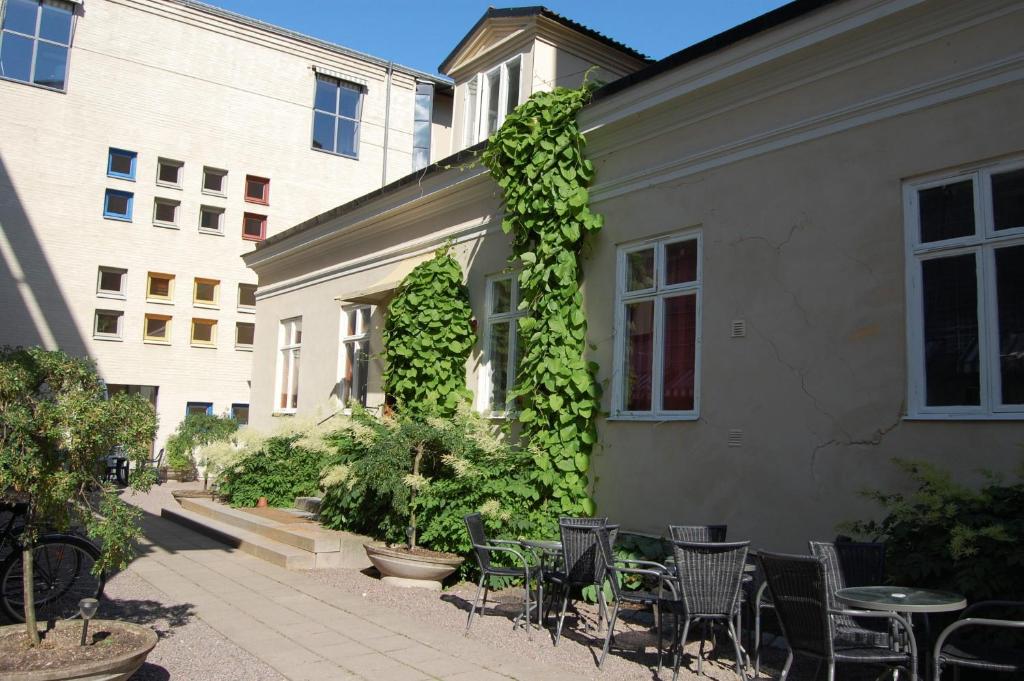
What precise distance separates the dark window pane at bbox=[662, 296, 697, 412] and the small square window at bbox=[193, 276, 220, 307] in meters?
23.4

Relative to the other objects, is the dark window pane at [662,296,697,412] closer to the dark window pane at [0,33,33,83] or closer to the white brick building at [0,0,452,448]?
the white brick building at [0,0,452,448]

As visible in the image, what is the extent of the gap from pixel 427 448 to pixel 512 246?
259cm

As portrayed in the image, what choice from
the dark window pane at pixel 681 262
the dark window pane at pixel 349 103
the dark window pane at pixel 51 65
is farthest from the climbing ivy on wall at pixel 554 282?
the dark window pane at pixel 349 103

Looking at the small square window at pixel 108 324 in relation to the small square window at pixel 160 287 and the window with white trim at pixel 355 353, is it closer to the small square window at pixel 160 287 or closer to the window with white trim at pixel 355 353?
the small square window at pixel 160 287

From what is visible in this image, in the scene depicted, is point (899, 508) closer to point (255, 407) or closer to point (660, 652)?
point (660, 652)

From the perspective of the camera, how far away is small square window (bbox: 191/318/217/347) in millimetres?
28547

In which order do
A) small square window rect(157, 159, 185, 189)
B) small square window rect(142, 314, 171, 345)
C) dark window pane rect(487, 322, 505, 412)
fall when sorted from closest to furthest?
dark window pane rect(487, 322, 505, 412) → small square window rect(142, 314, 171, 345) → small square window rect(157, 159, 185, 189)

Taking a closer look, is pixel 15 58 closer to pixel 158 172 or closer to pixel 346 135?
pixel 158 172

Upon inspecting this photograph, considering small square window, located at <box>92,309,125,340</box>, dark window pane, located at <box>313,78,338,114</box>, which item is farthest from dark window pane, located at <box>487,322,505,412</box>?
dark window pane, located at <box>313,78,338,114</box>

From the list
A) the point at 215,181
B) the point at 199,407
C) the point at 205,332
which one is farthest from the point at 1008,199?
the point at 215,181

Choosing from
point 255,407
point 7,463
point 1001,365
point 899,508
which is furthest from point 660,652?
point 255,407

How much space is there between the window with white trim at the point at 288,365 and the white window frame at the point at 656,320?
9.08m

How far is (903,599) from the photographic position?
4602mm

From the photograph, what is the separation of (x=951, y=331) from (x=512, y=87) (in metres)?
7.94
